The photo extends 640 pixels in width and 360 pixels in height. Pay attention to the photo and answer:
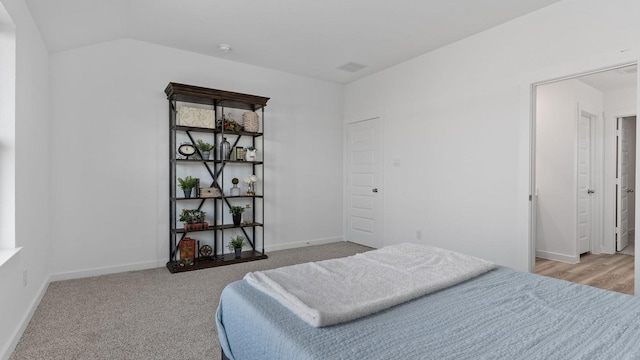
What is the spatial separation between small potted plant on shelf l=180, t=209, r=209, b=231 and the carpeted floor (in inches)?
20.4

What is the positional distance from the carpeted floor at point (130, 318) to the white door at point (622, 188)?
209 inches

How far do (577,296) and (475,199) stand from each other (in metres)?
2.34

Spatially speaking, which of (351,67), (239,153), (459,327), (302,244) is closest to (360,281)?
(459,327)

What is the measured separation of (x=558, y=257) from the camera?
4332mm

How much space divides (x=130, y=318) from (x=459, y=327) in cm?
244

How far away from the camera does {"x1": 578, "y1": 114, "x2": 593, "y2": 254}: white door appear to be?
4.44 m

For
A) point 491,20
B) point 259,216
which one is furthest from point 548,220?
point 259,216

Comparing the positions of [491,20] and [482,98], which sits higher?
[491,20]

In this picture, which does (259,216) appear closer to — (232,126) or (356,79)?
(232,126)

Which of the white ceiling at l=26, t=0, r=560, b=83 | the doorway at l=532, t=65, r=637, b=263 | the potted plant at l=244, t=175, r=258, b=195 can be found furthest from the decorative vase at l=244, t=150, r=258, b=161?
the doorway at l=532, t=65, r=637, b=263

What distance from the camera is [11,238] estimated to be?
7.18 ft

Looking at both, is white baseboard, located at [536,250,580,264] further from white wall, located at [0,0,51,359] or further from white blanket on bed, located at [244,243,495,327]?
white wall, located at [0,0,51,359]

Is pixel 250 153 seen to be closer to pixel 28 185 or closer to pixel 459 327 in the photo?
pixel 28 185

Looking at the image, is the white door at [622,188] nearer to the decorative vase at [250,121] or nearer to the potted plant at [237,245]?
the decorative vase at [250,121]
